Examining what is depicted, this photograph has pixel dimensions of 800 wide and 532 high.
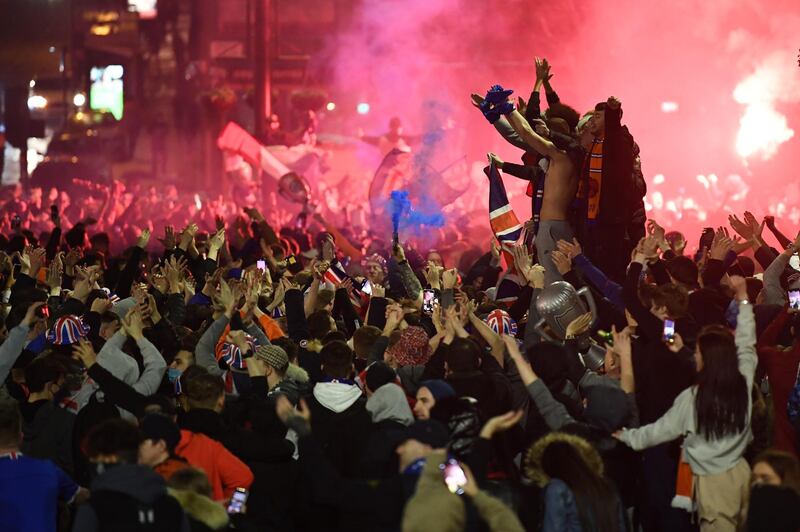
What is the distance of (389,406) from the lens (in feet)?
20.8

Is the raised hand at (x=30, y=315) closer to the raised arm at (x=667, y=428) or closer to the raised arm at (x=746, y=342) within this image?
the raised arm at (x=667, y=428)

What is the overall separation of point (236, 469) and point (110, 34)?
179ft

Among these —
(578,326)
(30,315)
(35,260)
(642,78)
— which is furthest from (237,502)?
(642,78)

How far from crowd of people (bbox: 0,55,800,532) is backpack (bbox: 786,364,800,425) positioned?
0.02 m

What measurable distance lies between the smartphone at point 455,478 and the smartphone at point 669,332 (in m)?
2.56

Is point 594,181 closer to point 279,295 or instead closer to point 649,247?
point 649,247

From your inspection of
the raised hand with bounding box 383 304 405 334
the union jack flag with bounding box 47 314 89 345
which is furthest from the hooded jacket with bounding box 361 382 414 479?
the union jack flag with bounding box 47 314 89 345

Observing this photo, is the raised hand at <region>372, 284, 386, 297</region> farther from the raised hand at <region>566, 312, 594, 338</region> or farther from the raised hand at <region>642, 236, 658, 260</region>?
the raised hand at <region>566, 312, 594, 338</region>

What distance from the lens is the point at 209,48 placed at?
50312 millimetres

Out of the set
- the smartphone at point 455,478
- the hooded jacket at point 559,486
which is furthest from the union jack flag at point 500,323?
the smartphone at point 455,478

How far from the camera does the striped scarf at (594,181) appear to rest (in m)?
10.6

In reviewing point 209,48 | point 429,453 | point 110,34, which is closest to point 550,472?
point 429,453

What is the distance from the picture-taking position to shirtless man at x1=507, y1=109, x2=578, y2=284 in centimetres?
1024

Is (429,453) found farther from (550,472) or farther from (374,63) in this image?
(374,63)
